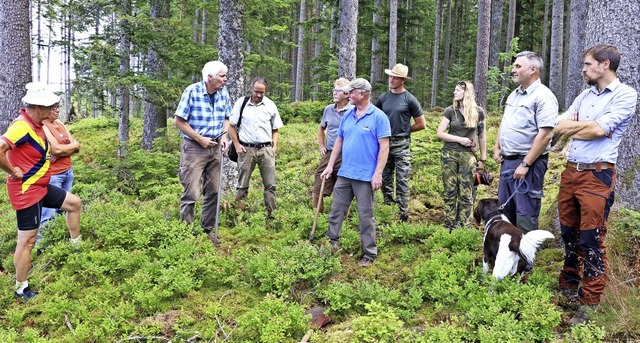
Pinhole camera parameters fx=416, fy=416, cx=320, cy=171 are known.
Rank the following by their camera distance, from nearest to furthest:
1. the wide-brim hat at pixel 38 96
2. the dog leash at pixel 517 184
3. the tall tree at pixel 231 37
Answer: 1. the dog leash at pixel 517 184
2. the wide-brim hat at pixel 38 96
3. the tall tree at pixel 231 37

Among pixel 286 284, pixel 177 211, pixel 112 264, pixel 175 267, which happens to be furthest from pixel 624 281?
pixel 177 211

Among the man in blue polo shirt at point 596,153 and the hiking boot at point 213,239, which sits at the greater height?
the man in blue polo shirt at point 596,153

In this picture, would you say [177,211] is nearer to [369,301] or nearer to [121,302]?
[121,302]

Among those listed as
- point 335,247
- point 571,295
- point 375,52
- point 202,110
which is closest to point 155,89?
point 202,110

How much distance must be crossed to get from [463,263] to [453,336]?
1394 millimetres

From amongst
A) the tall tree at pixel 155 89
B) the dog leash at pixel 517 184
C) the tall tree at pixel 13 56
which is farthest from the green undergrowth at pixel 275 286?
the tall tree at pixel 155 89

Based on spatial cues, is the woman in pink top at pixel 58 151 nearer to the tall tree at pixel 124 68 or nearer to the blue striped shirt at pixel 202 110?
the blue striped shirt at pixel 202 110

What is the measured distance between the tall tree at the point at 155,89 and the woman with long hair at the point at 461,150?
7.54 meters

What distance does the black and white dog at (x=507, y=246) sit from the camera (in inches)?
160

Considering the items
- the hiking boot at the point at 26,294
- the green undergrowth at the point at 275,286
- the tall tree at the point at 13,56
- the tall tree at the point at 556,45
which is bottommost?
the hiking boot at the point at 26,294

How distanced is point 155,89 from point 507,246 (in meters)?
9.45

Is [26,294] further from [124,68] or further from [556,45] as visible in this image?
[556,45]

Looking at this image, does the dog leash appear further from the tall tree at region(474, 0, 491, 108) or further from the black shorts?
the tall tree at region(474, 0, 491, 108)

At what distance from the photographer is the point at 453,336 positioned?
3.77 metres
